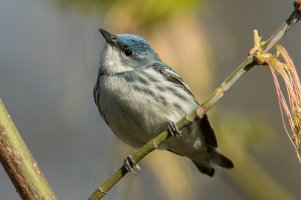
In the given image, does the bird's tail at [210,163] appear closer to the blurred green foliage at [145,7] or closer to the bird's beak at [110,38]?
the bird's beak at [110,38]

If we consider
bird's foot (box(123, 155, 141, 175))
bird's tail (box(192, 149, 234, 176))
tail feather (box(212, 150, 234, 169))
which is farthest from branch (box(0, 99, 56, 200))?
bird's tail (box(192, 149, 234, 176))

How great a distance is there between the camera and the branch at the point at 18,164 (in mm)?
2344

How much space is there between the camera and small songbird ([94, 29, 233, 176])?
4.43m

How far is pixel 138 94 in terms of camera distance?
14.5ft

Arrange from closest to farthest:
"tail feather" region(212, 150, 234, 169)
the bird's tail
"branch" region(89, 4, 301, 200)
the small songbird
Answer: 1. "branch" region(89, 4, 301, 200)
2. the small songbird
3. "tail feather" region(212, 150, 234, 169)
4. the bird's tail

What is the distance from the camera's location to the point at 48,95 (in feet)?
26.6

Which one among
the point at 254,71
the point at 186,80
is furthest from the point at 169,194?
the point at 254,71

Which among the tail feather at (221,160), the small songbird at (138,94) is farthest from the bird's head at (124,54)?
the tail feather at (221,160)

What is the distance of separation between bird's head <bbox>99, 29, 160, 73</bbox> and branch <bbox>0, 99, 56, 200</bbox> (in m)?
2.36

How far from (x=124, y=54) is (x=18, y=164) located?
2.63 m

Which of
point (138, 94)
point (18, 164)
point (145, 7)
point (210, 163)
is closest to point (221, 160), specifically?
point (210, 163)

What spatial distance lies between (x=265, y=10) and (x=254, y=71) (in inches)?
30.5

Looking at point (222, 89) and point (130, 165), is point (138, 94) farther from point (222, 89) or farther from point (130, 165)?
point (222, 89)

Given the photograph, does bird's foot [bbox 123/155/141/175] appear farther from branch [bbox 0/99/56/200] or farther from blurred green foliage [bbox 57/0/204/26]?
blurred green foliage [bbox 57/0/204/26]
